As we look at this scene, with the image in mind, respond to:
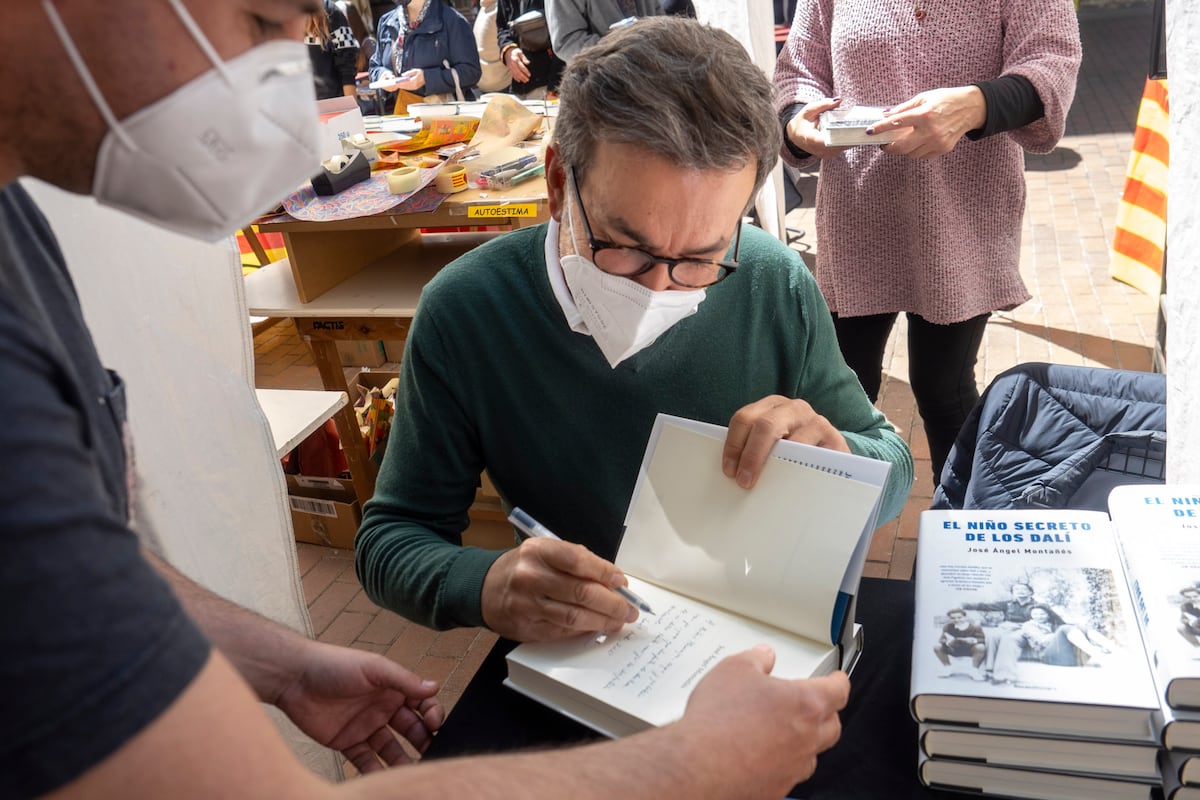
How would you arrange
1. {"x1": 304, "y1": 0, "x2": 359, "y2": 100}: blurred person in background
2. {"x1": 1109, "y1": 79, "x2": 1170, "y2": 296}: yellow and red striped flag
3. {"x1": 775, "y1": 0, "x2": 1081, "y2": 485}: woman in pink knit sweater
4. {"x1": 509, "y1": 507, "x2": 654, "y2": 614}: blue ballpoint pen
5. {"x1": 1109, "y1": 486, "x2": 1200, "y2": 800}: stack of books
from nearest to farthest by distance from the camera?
{"x1": 1109, "y1": 486, "x2": 1200, "y2": 800}: stack of books
{"x1": 509, "y1": 507, "x2": 654, "y2": 614}: blue ballpoint pen
{"x1": 775, "y1": 0, "x2": 1081, "y2": 485}: woman in pink knit sweater
{"x1": 1109, "y1": 79, "x2": 1170, "y2": 296}: yellow and red striped flag
{"x1": 304, "y1": 0, "x2": 359, "y2": 100}: blurred person in background

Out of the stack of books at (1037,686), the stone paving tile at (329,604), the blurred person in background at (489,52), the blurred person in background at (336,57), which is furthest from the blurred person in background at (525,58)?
the stack of books at (1037,686)

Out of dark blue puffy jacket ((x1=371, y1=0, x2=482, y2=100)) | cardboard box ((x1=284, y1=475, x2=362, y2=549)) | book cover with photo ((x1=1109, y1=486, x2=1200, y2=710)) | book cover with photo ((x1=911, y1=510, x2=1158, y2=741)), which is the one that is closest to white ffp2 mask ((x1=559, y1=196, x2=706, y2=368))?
book cover with photo ((x1=911, y1=510, x2=1158, y2=741))

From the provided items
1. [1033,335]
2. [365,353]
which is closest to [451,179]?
[365,353]

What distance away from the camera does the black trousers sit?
237 cm

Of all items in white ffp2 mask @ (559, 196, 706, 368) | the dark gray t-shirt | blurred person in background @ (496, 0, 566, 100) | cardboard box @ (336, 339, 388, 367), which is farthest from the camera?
blurred person in background @ (496, 0, 566, 100)

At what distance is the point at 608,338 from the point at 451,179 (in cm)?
201

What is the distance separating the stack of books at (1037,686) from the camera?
2.93 feet

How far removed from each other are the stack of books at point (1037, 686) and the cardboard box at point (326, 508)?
2614mm

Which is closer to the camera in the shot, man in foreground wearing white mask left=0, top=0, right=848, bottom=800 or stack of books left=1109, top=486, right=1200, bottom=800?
man in foreground wearing white mask left=0, top=0, right=848, bottom=800

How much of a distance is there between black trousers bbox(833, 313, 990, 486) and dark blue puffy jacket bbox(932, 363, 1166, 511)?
1.29 ft

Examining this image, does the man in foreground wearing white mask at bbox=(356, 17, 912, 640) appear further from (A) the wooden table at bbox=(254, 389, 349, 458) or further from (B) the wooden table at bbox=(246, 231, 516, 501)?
(B) the wooden table at bbox=(246, 231, 516, 501)

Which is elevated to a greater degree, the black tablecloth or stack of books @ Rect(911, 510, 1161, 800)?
stack of books @ Rect(911, 510, 1161, 800)

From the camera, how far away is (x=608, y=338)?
53.7 inches

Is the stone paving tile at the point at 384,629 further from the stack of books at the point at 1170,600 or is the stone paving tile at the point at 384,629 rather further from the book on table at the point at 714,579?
the stack of books at the point at 1170,600
